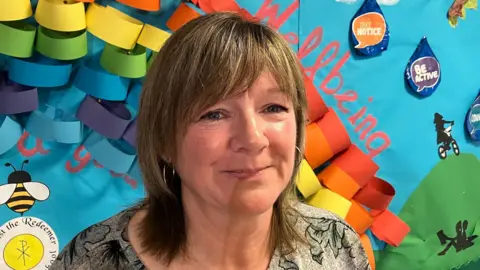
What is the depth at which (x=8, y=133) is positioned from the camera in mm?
1210

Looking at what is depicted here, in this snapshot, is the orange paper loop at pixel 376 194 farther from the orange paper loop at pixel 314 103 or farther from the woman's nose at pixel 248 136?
the woman's nose at pixel 248 136

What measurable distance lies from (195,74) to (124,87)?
50 cm

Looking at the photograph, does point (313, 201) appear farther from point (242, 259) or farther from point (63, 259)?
point (63, 259)

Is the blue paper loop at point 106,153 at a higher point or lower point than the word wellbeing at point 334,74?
lower

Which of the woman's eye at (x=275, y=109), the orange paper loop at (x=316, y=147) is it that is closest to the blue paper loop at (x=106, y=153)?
the orange paper loop at (x=316, y=147)

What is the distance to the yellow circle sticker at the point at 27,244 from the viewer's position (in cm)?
125

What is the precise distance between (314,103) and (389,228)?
44cm

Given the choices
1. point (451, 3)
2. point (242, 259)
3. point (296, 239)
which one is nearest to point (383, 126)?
point (451, 3)

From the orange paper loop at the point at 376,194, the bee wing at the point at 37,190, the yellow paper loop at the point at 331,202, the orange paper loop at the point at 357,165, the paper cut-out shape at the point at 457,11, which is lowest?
the bee wing at the point at 37,190

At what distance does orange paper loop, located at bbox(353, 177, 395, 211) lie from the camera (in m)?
1.53

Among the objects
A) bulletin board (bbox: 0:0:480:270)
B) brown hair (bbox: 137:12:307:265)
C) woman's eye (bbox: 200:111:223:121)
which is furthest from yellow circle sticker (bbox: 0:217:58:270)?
woman's eye (bbox: 200:111:223:121)

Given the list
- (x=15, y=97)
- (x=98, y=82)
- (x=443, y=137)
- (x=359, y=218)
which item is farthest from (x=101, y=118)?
(x=443, y=137)

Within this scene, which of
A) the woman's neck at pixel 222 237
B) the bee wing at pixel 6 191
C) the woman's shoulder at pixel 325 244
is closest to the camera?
the woman's neck at pixel 222 237

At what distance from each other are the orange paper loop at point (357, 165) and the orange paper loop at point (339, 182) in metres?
0.01
